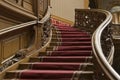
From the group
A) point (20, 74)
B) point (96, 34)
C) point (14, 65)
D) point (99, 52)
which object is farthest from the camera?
point (14, 65)

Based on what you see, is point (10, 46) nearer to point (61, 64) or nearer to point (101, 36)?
point (61, 64)

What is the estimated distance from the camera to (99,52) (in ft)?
10.4

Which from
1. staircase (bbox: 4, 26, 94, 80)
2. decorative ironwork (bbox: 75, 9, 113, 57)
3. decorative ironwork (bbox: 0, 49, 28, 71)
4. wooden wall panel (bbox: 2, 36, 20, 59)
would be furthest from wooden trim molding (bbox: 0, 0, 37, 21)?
decorative ironwork (bbox: 75, 9, 113, 57)

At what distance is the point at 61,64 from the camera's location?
178 inches

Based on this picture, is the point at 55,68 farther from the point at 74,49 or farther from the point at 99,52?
the point at 99,52

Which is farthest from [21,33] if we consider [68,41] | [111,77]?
[111,77]

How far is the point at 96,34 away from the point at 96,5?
10.2 metres

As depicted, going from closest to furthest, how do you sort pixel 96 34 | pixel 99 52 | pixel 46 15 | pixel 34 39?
pixel 99 52 → pixel 96 34 → pixel 34 39 → pixel 46 15

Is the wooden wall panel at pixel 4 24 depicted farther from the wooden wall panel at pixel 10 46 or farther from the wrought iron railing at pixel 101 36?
the wrought iron railing at pixel 101 36

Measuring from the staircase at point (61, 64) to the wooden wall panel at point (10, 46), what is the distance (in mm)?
286

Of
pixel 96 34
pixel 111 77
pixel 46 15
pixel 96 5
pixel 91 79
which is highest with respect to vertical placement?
pixel 96 5

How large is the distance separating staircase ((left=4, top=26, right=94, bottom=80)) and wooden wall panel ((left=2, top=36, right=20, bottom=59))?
0.29 meters

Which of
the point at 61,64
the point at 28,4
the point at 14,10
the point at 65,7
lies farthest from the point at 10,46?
the point at 65,7

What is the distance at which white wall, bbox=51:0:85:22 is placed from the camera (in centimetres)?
966
